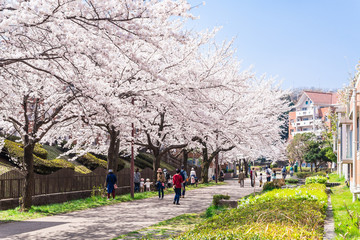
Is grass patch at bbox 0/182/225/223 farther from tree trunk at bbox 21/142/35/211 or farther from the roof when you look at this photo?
the roof

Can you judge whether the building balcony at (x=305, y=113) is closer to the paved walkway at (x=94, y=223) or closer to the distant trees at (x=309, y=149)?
the distant trees at (x=309, y=149)

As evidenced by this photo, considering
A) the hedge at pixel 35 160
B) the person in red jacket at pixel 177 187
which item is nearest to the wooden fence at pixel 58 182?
the hedge at pixel 35 160

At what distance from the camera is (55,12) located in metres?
8.72

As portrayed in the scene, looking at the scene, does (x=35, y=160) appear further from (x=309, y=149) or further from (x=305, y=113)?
(x=305, y=113)

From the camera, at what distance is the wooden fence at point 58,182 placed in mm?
16016

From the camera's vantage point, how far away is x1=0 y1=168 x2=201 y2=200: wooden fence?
1602cm

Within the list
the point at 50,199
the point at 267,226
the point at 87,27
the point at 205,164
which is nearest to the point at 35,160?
the point at 50,199

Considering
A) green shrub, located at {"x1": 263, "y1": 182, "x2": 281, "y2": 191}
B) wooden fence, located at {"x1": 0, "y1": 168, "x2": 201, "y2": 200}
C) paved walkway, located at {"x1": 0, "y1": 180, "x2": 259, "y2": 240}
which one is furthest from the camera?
green shrub, located at {"x1": 263, "y1": 182, "x2": 281, "y2": 191}

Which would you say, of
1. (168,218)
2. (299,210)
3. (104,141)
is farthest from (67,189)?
(299,210)

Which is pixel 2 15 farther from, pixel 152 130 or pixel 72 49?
pixel 152 130

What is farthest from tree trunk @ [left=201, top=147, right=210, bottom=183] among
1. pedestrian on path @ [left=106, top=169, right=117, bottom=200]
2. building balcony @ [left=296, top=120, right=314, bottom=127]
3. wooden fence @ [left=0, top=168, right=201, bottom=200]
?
building balcony @ [left=296, top=120, right=314, bottom=127]

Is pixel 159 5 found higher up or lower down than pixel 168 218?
higher up

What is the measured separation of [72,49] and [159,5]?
88.9 inches

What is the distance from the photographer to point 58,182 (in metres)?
19.0
